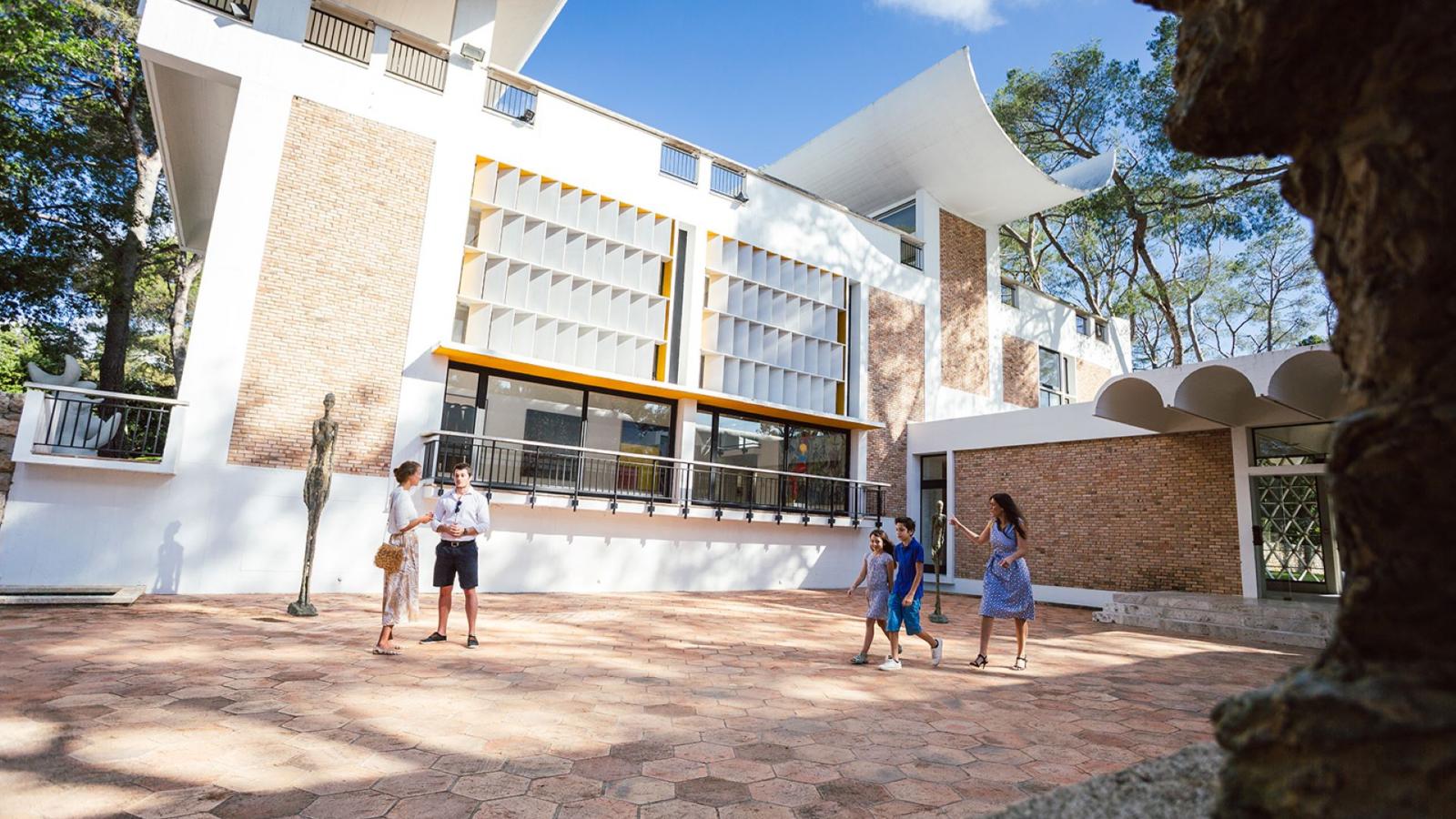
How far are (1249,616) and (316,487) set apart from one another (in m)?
12.7

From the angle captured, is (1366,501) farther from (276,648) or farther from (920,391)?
(920,391)

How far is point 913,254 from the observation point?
18859 millimetres

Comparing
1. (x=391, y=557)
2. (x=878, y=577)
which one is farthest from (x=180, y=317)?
(x=878, y=577)

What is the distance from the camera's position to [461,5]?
12.6 metres

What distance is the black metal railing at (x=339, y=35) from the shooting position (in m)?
11.4

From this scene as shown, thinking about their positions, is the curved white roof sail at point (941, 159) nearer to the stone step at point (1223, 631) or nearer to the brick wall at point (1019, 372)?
the brick wall at point (1019, 372)

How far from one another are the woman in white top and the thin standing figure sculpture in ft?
7.99

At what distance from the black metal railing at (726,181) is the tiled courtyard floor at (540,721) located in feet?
34.8

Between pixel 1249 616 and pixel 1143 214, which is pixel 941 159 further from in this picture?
pixel 1249 616

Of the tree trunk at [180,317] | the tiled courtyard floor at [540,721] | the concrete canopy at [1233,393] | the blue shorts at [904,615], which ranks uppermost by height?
the tree trunk at [180,317]

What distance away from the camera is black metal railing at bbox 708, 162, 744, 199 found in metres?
15.3

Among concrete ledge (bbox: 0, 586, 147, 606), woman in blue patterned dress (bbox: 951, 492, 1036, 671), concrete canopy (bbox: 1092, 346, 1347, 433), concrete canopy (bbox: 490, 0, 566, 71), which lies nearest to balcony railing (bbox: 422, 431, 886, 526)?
concrete ledge (bbox: 0, 586, 147, 606)

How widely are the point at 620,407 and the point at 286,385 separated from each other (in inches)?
220

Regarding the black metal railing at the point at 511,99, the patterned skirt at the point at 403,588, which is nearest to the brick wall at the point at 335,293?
the black metal railing at the point at 511,99
